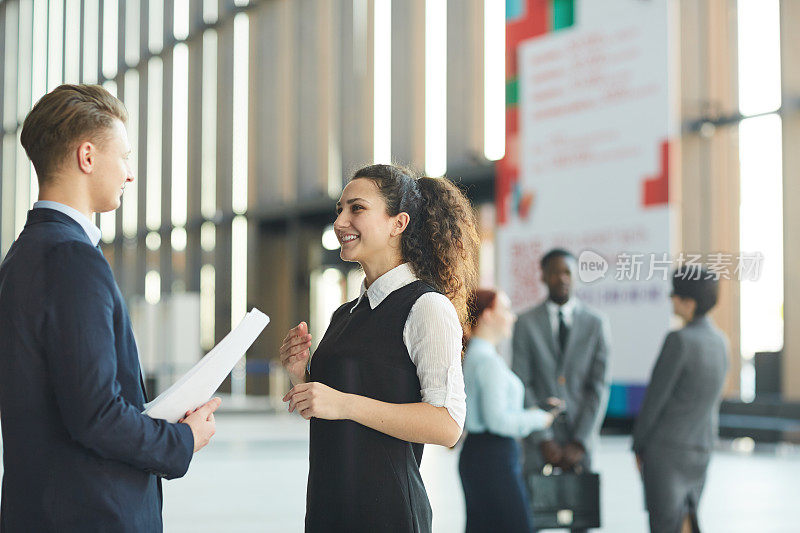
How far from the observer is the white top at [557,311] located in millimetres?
5043

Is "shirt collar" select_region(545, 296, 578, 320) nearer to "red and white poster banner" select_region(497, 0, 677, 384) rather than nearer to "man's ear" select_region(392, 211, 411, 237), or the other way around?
"red and white poster banner" select_region(497, 0, 677, 384)

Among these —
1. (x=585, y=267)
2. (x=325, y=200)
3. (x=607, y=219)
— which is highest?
(x=325, y=200)

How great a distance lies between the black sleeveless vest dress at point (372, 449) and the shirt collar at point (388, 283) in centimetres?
3

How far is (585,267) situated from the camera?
16.4 ft

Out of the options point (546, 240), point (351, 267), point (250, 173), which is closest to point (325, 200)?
point (351, 267)

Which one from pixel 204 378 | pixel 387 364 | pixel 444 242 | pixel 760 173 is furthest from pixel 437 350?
pixel 760 173

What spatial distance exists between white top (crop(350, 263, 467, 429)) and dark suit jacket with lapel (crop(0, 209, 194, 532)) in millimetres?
539

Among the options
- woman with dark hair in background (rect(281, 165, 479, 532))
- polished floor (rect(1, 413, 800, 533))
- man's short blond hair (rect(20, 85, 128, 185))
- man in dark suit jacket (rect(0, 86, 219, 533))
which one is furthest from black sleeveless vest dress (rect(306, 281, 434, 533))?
polished floor (rect(1, 413, 800, 533))

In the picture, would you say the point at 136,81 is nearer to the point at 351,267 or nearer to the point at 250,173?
the point at 250,173

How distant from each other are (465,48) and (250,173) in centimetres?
725

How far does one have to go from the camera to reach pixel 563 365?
502 cm

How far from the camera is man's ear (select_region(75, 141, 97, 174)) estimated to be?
197 centimetres

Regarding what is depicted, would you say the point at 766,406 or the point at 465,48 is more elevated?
the point at 465,48

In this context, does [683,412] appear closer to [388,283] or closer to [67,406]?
[388,283]
